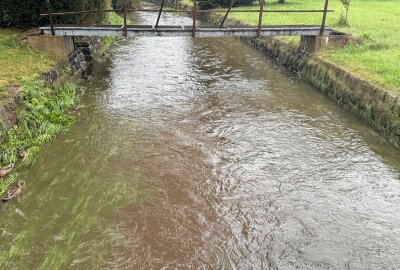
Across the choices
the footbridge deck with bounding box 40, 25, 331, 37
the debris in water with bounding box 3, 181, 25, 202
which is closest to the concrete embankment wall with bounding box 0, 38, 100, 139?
the footbridge deck with bounding box 40, 25, 331, 37

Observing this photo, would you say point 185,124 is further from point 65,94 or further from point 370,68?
point 370,68

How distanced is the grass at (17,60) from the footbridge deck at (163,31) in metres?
0.99

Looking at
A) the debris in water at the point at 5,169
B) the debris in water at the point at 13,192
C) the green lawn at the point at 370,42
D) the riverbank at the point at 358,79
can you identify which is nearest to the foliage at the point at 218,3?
the green lawn at the point at 370,42

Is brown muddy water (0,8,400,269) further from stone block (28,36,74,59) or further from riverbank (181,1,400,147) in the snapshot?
stone block (28,36,74,59)

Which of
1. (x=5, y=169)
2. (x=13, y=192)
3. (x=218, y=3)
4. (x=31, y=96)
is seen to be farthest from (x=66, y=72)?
(x=218, y=3)

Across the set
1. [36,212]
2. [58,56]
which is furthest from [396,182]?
[58,56]

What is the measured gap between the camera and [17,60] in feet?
33.7

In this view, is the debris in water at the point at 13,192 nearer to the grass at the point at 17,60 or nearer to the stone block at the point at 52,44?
the grass at the point at 17,60

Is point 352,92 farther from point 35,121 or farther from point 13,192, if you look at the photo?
point 13,192

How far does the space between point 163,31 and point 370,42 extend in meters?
7.56

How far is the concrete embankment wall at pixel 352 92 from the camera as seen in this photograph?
8711 mm

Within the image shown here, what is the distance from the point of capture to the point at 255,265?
16.6ft

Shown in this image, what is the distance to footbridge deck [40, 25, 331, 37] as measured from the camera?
11969mm

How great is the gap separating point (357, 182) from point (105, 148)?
17.5 feet
